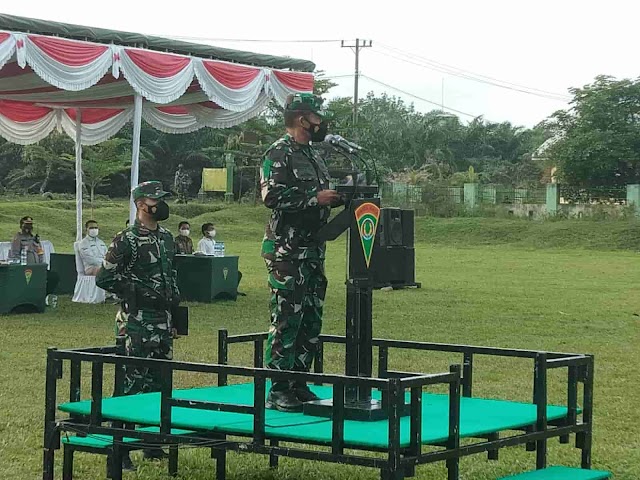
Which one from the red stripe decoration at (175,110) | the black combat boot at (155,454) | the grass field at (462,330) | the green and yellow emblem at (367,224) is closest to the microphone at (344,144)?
the green and yellow emblem at (367,224)

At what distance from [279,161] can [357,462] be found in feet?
5.80

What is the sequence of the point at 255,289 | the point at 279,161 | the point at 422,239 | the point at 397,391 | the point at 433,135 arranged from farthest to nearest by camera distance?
the point at 433,135, the point at 422,239, the point at 255,289, the point at 279,161, the point at 397,391

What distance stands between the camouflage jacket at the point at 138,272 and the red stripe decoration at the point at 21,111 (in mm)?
13220

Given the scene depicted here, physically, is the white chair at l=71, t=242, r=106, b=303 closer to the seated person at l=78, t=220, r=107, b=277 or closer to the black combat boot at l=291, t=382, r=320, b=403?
the seated person at l=78, t=220, r=107, b=277

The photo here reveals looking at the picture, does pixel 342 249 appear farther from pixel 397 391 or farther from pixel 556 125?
pixel 397 391

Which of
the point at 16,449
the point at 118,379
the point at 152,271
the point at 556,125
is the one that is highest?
the point at 556,125

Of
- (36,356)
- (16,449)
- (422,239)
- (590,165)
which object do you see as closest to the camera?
(16,449)

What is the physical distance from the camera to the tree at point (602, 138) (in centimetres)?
4803

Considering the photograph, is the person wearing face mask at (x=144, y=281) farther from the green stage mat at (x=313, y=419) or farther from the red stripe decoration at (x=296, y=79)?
the red stripe decoration at (x=296, y=79)

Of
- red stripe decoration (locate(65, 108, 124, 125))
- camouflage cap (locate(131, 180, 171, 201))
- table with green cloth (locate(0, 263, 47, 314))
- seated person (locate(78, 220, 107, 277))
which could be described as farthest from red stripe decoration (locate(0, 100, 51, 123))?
camouflage cap (locate(131, 180, 171, 201))

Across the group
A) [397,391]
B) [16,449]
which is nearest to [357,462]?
[397,391]

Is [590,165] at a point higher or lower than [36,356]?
higher

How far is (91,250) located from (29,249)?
34.4 inches

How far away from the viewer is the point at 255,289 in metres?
21.0
